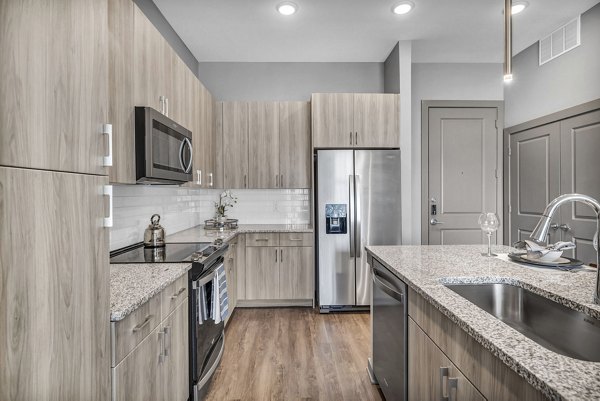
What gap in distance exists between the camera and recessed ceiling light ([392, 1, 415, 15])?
2878mm

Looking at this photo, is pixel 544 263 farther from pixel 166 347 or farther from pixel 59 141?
pixel 59 141

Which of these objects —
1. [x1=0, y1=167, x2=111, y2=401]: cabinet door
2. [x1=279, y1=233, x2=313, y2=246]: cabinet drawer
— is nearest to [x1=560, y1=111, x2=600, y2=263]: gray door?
[x1=279, y1=233, x2=313, y2=246]: cabinet drawer

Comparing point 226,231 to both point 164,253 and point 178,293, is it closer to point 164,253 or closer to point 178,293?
point 164,253

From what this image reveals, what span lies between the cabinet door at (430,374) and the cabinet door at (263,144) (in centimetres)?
266

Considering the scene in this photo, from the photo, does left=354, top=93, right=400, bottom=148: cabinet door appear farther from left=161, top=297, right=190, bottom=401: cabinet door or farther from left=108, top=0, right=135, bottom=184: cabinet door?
left=161, top=297, right=190, bottom=401: cabinet door

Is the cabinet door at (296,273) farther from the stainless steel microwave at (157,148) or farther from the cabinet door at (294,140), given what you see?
the stainless steel microwave at (157,148)

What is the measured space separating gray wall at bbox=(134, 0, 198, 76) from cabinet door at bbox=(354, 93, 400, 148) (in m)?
1.92

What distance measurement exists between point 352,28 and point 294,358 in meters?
3.02

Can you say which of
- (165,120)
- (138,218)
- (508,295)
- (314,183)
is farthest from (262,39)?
(508,295)

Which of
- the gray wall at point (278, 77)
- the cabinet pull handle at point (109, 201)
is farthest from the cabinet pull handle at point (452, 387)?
the gray wall at point (278, 77)

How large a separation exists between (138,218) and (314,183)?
1.91m

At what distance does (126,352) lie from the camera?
1227mm

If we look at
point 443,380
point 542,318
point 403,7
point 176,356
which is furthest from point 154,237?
point 403,7

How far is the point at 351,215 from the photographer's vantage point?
3557 millimetres
